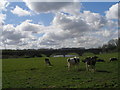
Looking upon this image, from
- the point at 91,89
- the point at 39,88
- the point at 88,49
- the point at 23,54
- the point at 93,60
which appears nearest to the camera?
the point at 91,89

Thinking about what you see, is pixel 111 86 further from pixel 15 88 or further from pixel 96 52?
pixel 96 52

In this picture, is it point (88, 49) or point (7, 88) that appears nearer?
point (7, 88)

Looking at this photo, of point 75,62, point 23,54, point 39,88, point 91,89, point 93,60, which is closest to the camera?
point 91,89

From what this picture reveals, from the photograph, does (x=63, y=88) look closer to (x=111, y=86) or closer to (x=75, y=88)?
(x=75, y=88)

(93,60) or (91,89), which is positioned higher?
(93,60)

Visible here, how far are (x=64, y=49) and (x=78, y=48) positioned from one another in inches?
300

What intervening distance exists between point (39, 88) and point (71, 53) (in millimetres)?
96471

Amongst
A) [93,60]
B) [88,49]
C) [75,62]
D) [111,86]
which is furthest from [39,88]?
[88,49]

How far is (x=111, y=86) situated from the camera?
461 inches

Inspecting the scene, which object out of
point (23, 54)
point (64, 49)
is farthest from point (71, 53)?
point (23, 54)

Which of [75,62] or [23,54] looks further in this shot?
[23,54]

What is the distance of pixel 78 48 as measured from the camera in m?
102

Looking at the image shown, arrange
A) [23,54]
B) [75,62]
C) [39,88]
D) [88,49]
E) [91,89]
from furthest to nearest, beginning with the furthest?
[23,54]
[88,49]
[75,62]
[39,88]
[91,89]

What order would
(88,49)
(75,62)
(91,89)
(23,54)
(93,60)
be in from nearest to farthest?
(91,89), (93,60), (75,62), (88,49), (23,54)
